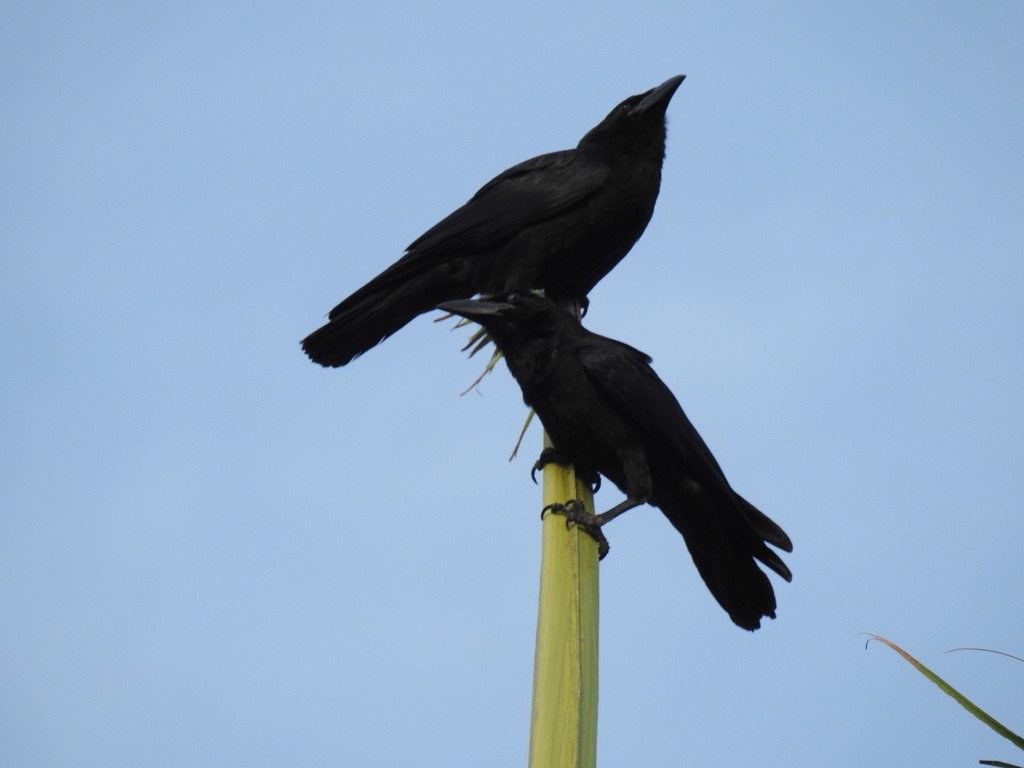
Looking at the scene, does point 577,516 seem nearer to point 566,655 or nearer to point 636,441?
point 566,655

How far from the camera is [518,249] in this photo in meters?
5.46

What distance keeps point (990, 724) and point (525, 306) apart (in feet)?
8.85

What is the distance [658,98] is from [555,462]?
2.35 metres

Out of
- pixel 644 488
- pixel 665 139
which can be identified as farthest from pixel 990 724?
pixel 665 139

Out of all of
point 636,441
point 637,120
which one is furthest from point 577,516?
point 637,120

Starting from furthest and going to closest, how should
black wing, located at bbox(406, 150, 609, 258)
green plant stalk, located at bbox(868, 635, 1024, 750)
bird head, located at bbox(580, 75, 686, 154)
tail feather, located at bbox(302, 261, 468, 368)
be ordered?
bird head, located at bbox(580, 75, 686, 154) → black wing, located at bbox(406, 150, 609, 258) → tail feather, located at bbox(302, 261, 468, 368) → green plant stalk, located at bbox(868, 635, 1024, 750)

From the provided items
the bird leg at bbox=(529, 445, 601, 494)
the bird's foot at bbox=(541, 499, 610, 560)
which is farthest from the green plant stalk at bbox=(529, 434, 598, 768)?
the bird leg at bbox=(529, 445, 601, 494)

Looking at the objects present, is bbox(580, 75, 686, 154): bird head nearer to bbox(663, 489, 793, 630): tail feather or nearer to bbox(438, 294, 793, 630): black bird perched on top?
bbox(438, 294, 793, 630): black bird perched on top

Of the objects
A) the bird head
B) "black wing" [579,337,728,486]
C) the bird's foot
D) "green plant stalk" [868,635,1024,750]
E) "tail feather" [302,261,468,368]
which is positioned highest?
the bird head

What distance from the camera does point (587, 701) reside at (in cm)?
265

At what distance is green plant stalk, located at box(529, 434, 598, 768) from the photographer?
2.54m

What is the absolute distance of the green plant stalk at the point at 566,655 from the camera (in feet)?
8.32

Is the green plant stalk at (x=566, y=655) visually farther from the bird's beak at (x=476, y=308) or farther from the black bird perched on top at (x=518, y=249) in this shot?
the black bird perched on top at (x=518, y=249)

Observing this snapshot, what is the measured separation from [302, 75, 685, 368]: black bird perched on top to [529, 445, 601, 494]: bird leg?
99cm
